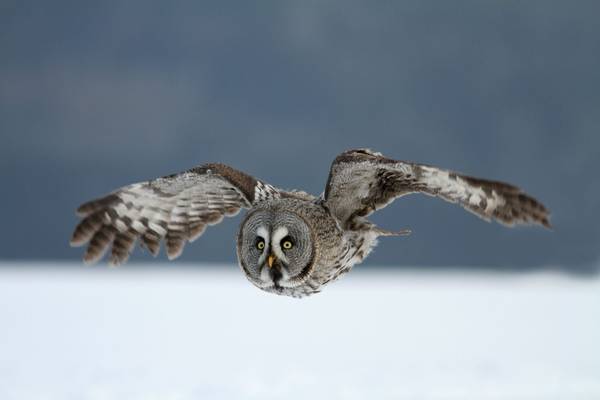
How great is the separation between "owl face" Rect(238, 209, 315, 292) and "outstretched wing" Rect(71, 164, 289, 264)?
48 cm

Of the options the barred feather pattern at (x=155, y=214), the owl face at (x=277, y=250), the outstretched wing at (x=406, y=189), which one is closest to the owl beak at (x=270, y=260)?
the owl face at (x=277, y=250)

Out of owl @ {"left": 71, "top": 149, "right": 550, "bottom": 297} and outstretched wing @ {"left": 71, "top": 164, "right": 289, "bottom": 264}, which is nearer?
owl @ {"left": 71, "top": 149, "right": 550, "bottom": 297}

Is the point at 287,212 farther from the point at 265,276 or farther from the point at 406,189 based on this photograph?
the point at 406,189

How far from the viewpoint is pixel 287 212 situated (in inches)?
206

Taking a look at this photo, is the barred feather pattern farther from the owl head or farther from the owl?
the owl head

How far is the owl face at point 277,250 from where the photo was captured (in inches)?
203

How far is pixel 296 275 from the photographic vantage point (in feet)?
17.2

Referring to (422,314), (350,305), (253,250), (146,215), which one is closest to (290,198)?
(253,250)

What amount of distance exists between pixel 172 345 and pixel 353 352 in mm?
2056

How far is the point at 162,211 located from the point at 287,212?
1.40 meters

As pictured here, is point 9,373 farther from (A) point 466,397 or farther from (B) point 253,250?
(A) point 466,397

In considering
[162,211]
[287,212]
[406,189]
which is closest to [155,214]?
[162,211]

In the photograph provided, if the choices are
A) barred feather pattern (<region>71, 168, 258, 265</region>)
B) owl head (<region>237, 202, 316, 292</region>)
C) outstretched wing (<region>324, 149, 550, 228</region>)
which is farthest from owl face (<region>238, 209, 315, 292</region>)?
barred feather pattern (<region>71, 168, 258, 265</region>)

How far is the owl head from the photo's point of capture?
16.9 ft
